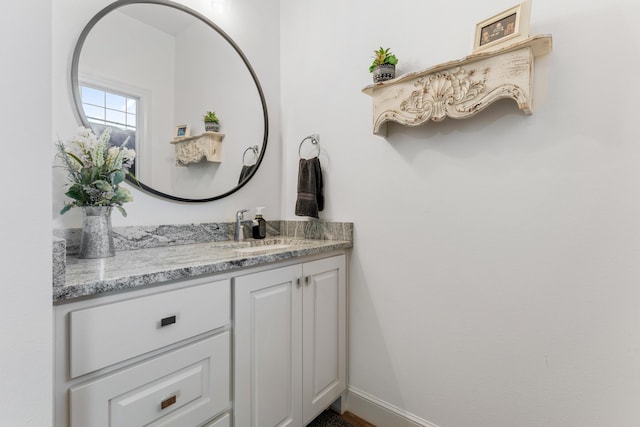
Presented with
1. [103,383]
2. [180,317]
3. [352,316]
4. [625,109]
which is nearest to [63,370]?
[103,383]

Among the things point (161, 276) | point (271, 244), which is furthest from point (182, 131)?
point (161, 276)

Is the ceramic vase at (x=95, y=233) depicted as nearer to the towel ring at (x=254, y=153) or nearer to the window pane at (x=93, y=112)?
the window pane at (x=93, y=112)

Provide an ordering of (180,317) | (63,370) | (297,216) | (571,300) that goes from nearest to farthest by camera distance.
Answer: (63,370)
(180,317)
(571,300)
(297,216)

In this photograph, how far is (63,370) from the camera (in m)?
0.70

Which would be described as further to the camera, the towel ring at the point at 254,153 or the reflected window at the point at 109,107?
the towel ring at the point at 254,153

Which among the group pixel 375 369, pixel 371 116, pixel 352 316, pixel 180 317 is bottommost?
pixel 375 369

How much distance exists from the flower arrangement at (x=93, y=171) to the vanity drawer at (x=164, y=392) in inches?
24.8

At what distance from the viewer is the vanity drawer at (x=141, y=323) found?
2.39ft

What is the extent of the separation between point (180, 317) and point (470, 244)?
115 cm

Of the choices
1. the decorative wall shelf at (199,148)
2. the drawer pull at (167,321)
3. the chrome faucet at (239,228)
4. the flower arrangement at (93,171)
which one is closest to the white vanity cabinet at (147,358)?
the drawer pull at (167,321)

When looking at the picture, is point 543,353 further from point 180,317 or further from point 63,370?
point 63,370

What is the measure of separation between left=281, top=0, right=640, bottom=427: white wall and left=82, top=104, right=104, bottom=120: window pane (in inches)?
42.5

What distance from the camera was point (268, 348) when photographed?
3.91ft

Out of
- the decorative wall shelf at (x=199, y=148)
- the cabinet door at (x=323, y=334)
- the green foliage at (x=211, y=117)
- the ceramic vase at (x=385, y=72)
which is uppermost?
the ceramic vase at (x=385, y=72)
